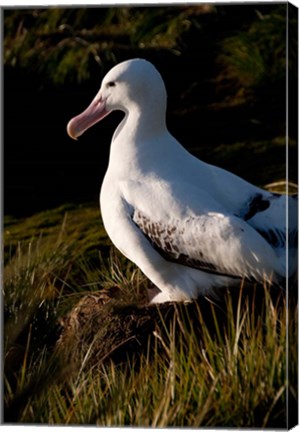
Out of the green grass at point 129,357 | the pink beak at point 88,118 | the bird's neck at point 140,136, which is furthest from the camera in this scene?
the pink beak at point 88,118

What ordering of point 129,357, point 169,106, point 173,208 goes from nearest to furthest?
point 173,208
point 129,357
point 169,106

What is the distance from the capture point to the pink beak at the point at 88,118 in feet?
28.4

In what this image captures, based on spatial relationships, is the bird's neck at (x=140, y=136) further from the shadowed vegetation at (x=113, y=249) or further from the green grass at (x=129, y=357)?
the green grass at (x=129, y=357)

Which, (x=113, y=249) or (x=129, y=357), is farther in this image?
(x=113, y=249)

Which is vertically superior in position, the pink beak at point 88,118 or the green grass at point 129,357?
the pink beak at point 88,118

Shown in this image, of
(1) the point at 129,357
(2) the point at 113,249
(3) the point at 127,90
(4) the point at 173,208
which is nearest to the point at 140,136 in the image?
(3) the point at 127,90

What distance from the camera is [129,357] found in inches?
335

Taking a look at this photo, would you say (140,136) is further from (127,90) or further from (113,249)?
(113,249)

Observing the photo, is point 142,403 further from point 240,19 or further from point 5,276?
point 240,19

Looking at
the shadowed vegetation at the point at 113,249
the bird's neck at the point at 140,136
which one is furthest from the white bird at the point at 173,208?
the shadowed vegetation at the point at 113,249

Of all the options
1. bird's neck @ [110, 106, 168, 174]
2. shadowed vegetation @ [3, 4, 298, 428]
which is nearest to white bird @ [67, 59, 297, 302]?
bird's neck @ [110, 106, 168, 174]

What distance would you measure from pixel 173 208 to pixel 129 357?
2.46ft

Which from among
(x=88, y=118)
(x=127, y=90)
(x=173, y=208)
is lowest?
(x=173, y=208)

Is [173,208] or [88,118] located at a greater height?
[88,118]
